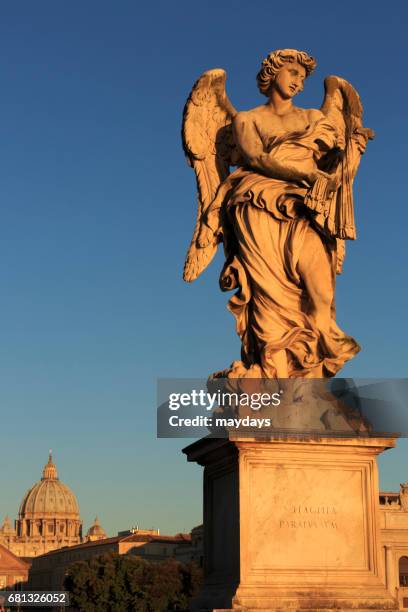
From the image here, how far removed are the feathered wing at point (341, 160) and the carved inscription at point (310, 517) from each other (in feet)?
10.6

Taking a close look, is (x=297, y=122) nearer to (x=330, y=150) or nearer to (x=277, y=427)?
(x=330, y=150)

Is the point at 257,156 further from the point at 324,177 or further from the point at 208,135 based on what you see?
the point at 208,135

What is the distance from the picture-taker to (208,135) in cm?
1405

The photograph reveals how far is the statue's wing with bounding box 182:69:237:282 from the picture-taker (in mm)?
13867

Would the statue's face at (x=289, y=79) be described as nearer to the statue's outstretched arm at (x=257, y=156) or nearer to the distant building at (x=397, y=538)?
the statue's outstretched arm at (x=257, y=156)

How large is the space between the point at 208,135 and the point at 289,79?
1.31m

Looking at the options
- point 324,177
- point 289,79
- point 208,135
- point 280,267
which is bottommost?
point 280,267

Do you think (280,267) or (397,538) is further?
(397,538)

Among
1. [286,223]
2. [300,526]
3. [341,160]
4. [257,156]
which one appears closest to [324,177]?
[341,160]

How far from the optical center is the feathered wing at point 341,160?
12914 millimetres

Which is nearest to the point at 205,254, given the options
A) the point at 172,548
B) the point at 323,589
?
the point at 323,589

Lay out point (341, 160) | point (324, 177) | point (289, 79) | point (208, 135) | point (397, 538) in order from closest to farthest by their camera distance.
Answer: point (324, 177) → point (341, 160) → point (289, 79) → point (208, 135) → point (397, 538)

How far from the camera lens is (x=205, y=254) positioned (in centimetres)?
1359

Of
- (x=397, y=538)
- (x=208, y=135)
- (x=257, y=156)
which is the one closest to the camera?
(x=257, y=156)
